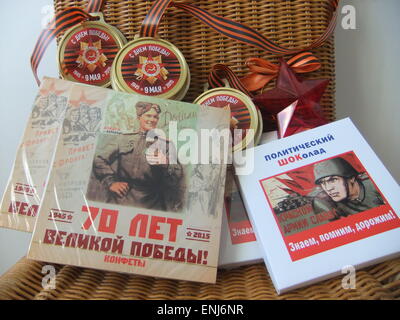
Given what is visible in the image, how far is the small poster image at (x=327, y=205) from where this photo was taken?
605 millimetres

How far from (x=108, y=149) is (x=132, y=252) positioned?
0.64 feet

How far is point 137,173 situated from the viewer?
636 mm

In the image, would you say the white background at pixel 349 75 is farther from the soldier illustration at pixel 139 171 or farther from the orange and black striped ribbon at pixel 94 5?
the soldier illustration at pixel 139 171

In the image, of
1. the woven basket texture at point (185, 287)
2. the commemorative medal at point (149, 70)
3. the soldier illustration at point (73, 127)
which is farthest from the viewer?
the commemorative medal at point (149, 70)

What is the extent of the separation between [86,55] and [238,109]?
0.38 metres

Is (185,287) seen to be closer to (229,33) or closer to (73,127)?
(73,127)

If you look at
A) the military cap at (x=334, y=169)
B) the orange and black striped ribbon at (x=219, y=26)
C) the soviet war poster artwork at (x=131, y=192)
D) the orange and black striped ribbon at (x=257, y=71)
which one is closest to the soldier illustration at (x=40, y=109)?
the soviet war poster artwork at (x=131, y=192)

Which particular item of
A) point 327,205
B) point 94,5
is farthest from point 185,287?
point 94,5

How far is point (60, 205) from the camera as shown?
23.9 inches

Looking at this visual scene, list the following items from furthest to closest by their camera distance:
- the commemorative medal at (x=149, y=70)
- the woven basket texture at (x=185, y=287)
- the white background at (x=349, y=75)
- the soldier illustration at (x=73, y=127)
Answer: the white background at (x=349, y=75) < the commemorative medal at (x=149, y=70) < the soldier illustration at (x=73, y=127) < the woven basket texture at (x=185, y=287)

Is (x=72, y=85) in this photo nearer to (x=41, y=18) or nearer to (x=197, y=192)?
(x=197, y=192)

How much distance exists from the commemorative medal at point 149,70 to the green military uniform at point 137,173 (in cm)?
16

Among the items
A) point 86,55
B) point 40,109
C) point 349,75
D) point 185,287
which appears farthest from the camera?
point 349,75

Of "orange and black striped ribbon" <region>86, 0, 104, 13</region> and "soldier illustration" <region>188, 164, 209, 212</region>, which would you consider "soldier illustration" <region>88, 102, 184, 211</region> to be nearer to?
"soldier illustration" <region>188, 164, 209, 212</region>
